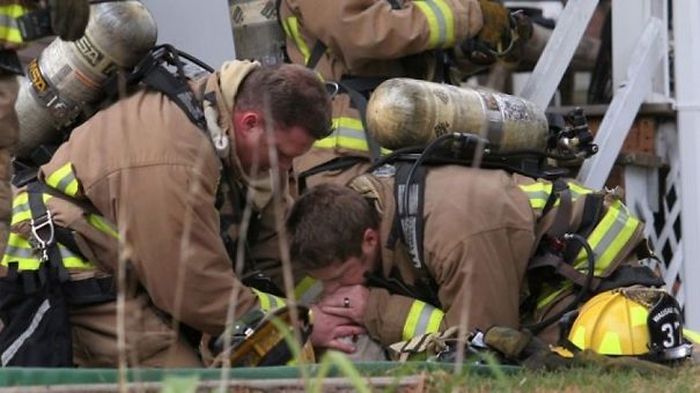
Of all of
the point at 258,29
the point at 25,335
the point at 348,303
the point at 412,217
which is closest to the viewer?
the point at 25,335

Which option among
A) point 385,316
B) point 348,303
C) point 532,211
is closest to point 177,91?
point 348,303

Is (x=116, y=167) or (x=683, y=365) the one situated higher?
(x=116, y=167)

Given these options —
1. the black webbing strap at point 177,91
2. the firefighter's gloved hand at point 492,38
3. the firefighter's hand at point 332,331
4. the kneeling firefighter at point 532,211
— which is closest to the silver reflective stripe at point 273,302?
the firefighter's hand at point 332,331

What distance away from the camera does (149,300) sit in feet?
16.1

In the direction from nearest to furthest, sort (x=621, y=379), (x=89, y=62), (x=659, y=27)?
(x=621, y=379) < (x=89, y=62) < (x=659, y=27)

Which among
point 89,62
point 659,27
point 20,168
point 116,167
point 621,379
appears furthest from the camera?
point 659,27

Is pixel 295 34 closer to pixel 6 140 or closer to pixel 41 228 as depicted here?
pixel 41 228

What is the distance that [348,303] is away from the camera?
521cm

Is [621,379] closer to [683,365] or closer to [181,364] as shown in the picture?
[683,365]

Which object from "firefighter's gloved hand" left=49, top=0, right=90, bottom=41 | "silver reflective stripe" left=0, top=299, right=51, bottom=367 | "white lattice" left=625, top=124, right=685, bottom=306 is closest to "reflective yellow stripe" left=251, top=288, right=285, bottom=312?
"silver reflective stripe" left=0, top=299, right=51, bottom=367

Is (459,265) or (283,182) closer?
(459,265)

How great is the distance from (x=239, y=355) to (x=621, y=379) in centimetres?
111

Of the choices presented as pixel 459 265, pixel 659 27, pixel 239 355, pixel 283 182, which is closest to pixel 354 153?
pixel 283 182

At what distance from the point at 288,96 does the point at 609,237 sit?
123 cm
